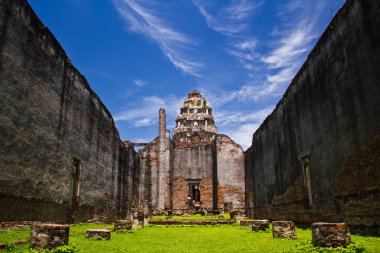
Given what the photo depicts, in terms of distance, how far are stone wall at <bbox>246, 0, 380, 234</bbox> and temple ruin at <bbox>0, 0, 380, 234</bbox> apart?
27 millimetres

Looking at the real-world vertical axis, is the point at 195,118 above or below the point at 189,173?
above

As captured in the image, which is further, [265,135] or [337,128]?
[265,135]

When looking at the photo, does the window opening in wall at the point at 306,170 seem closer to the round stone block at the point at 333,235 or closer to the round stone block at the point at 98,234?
the round stone block at the point at 333,235

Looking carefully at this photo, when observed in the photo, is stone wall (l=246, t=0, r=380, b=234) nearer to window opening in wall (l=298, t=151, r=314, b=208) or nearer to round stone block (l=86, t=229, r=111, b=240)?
window opening in wall (l=298, t=151, r=314, b=208)

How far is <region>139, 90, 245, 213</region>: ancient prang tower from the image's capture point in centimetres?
2778

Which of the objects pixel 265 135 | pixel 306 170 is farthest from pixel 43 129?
pixel 265 135

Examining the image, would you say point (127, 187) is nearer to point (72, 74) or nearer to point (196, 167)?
point (196, 167)

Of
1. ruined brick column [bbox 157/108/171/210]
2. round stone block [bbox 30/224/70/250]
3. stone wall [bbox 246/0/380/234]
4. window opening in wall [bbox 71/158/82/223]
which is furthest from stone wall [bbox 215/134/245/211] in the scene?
round stone block [bbox 30/224/70/250]

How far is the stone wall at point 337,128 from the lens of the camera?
7.39m

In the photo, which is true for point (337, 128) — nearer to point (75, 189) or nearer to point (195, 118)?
point (75, 189)

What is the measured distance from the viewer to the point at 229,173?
2789 centimetres

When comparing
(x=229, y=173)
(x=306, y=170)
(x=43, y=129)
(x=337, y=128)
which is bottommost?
(x=306, y=170)

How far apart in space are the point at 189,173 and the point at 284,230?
71.1 feet

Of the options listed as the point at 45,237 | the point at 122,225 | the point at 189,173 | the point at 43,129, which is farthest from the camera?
the point at 189,173
